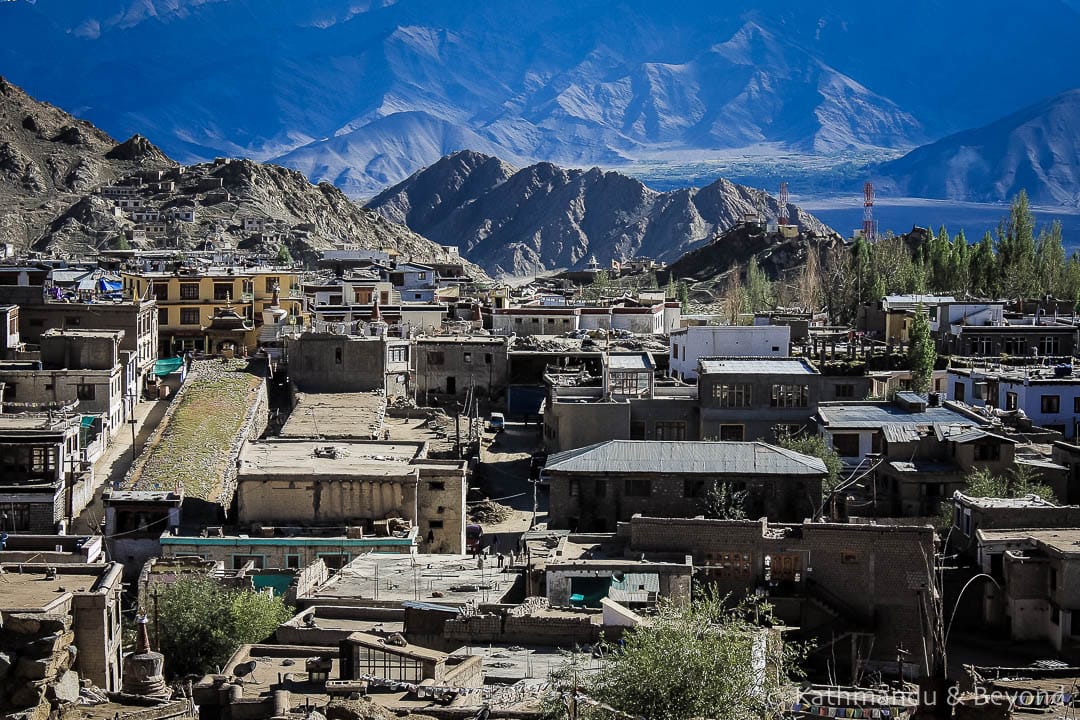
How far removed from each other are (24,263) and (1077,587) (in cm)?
5113

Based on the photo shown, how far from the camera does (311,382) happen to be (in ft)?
171

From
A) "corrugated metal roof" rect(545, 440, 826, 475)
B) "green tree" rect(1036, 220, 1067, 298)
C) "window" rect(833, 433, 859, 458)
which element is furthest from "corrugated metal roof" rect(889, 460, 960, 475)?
"green tree" rect(1036, 220, 1067, 298)

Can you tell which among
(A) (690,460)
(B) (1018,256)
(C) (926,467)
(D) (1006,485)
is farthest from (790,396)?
(B) (1018,256)

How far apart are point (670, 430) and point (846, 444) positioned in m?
5.37

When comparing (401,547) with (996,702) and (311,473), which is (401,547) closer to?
(311,473)

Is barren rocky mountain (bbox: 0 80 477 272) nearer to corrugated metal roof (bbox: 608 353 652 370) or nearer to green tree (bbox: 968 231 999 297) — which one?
green tree (bbox: 968 231 999 297)

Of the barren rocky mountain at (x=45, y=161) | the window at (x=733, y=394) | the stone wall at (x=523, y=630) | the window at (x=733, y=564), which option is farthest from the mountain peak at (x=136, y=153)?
the stone wall at (x=523, y=630)

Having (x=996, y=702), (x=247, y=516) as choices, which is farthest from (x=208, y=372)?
(x=996, y=702)

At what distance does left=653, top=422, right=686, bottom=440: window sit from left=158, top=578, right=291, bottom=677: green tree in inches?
729

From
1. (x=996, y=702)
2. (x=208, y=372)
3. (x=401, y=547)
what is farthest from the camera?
(x=208, y=372)

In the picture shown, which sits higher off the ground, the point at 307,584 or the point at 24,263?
the point at 24,263

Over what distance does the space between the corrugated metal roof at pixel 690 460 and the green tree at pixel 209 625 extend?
9.95 meters

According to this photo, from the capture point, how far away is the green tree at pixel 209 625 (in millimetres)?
27078

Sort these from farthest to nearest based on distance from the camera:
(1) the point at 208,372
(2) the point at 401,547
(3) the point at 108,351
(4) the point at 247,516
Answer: (1) the point at 208,372
(3) the point at 108,351
(4) the point at 247,516
(2) the point at 401,547
